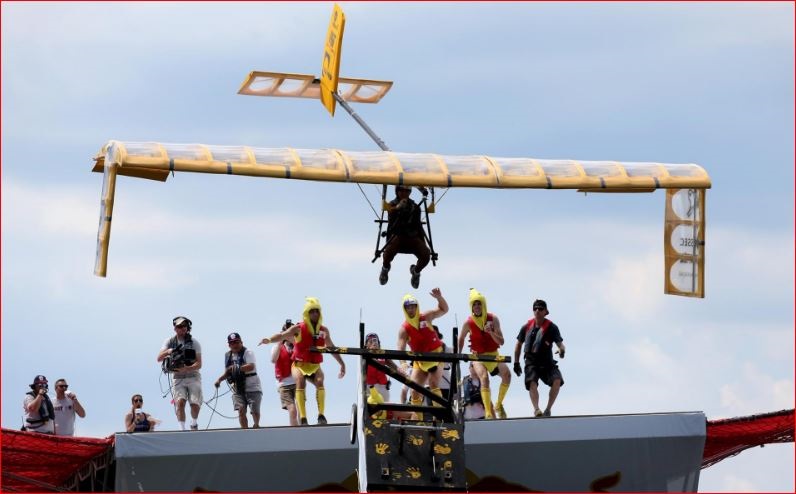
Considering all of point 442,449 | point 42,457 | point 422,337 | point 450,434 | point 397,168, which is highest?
point 397,168

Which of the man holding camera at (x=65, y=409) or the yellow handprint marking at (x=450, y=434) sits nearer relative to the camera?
the yellow handprint marking at (x=450, y=434)

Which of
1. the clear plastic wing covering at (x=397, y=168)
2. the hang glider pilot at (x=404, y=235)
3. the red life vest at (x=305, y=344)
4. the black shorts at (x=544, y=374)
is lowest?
the black shorts at (x=544, y=374)

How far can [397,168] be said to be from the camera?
25172 mm

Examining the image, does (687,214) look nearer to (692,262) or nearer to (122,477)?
(692,262)

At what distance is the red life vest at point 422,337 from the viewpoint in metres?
24.2

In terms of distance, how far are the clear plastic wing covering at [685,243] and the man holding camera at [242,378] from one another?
731 cm

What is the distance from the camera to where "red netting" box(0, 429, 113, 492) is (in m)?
23.0

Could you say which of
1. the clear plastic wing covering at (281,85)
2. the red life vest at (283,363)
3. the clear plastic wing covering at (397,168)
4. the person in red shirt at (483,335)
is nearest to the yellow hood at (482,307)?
the person in red shirt at (483,335)

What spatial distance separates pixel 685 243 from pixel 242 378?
312 inches

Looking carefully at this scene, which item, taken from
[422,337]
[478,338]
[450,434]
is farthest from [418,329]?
[450,434]

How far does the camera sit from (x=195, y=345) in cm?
2405

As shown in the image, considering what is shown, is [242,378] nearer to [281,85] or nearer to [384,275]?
[384,275]

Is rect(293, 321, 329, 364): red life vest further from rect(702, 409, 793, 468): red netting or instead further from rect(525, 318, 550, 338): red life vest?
rect(702, 409, 793, 468): red netting

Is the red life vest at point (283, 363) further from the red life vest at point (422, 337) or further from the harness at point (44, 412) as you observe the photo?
the harness at point (44, 412)
